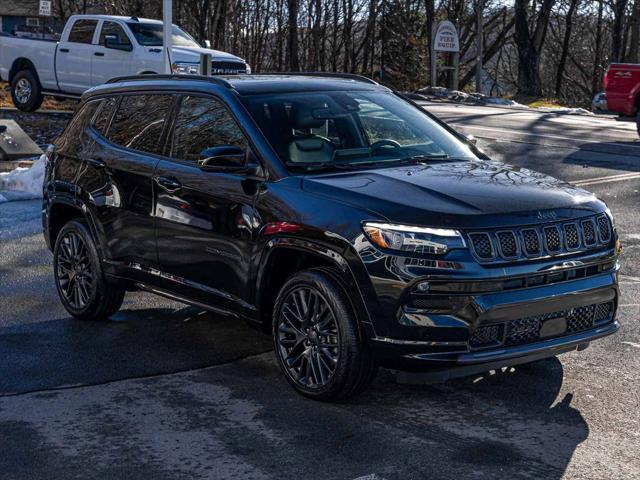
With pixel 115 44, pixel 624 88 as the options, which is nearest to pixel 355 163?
pixel 115 44

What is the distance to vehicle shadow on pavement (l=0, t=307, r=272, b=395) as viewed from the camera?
6609 millimetres

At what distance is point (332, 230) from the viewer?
18.8 feet

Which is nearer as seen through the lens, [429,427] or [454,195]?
[429,427]

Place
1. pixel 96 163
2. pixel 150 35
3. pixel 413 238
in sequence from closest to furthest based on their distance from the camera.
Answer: pixel 413 238, pixel 96 163, pixel 150 35

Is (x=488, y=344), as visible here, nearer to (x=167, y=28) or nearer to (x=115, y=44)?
(x=167, y=28)

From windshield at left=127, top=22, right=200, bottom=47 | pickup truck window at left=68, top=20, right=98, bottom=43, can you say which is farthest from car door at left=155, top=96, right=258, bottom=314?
pickup truck window at left=68, top=20, right=98, bottom=43

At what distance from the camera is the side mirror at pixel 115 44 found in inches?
883

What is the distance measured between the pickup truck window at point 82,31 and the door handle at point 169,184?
685 inches

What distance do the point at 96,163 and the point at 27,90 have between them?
17955mm

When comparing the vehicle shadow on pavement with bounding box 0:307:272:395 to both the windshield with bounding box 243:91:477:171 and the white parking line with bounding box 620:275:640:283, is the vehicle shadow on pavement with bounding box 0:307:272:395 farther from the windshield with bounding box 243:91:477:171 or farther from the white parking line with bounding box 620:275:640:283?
the white parking line with bounding box 620:275:640:283

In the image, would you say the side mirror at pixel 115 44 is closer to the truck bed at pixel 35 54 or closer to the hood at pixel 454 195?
the truck bed at pixel 35 54

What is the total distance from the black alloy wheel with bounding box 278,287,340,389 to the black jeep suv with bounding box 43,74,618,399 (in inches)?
0.4

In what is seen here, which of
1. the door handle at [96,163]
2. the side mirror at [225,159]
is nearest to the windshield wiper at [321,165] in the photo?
the side mirror at [225,159]

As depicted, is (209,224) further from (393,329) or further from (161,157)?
(393,329)
